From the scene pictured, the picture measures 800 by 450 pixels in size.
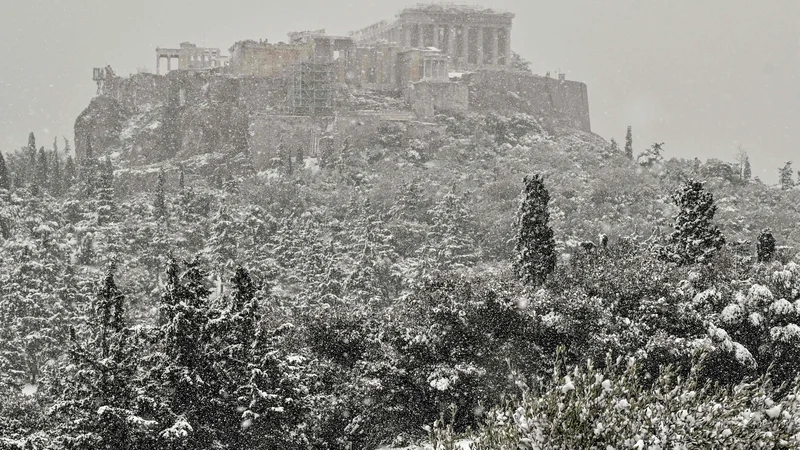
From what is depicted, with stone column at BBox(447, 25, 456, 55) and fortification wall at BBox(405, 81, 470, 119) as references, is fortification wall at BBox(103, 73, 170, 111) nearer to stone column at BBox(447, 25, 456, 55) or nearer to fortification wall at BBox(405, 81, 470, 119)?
fortification wall at BBox(405, 81, 470, 119)

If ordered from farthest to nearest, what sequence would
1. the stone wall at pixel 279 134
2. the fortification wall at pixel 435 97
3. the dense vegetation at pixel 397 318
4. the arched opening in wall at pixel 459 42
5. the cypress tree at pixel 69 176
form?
the arched opening in wall at pixel 459 42, the fortification wall at pixel 435 97, the stone wall at pixel 279 134, the cypress tree at pixel 69 176, the dense vegetation at pixel 397 318

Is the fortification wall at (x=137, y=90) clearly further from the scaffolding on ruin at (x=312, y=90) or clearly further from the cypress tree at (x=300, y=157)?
the cypress tree at (x=300, y=157)

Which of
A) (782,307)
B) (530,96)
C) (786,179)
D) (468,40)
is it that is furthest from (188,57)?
(782,307)

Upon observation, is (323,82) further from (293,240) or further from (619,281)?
(619,281)

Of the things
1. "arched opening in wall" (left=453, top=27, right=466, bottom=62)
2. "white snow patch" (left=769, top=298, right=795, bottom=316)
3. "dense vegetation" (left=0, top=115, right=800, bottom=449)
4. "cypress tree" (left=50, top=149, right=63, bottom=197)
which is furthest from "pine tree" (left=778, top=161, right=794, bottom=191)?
"cypress tree" (left=50, top=149, right=63, bottom=197)

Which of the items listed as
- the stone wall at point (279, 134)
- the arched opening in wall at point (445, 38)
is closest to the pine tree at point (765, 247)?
the stone wall at point (279, 134)
